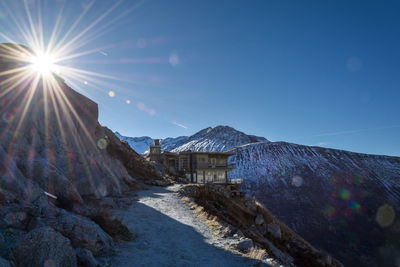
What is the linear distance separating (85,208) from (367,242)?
65.7 metres

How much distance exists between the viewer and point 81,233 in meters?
6.71

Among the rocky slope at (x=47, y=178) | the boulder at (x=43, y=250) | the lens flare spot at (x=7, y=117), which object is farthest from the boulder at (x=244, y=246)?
the lens flare spot at (x=7, y=117)

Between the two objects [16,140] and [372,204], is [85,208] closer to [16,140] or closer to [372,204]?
[16,140]

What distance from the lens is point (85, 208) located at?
29.1 feet

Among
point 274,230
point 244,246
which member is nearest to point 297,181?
point 274,230

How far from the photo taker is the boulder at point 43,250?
4.75 meters

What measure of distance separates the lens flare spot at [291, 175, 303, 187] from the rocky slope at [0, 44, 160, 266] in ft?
264

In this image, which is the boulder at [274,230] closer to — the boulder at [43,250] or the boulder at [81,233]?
the boulder at [81,233]

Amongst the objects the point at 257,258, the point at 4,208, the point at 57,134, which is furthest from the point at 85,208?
the point at 57,134

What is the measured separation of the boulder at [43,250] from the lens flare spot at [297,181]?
297 ft

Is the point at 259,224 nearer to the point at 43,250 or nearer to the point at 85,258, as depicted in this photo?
the point at 85,258

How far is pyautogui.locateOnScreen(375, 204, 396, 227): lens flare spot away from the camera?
63.2m

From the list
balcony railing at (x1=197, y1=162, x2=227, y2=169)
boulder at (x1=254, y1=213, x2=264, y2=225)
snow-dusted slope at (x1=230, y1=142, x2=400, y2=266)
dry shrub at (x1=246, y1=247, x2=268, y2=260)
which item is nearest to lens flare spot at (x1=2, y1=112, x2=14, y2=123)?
dry shrub at (x1=246, y1=247, x2=268, y2=260)

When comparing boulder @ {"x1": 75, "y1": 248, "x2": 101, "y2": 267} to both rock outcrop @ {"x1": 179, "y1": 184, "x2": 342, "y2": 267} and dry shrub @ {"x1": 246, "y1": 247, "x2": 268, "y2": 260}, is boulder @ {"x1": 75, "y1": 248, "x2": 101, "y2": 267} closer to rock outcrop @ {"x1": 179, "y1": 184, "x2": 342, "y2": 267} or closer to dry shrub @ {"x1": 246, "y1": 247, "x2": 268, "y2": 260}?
dry shrub @ {"x1": 246, "y1": 247, "x2": 268, "y2": 260}
